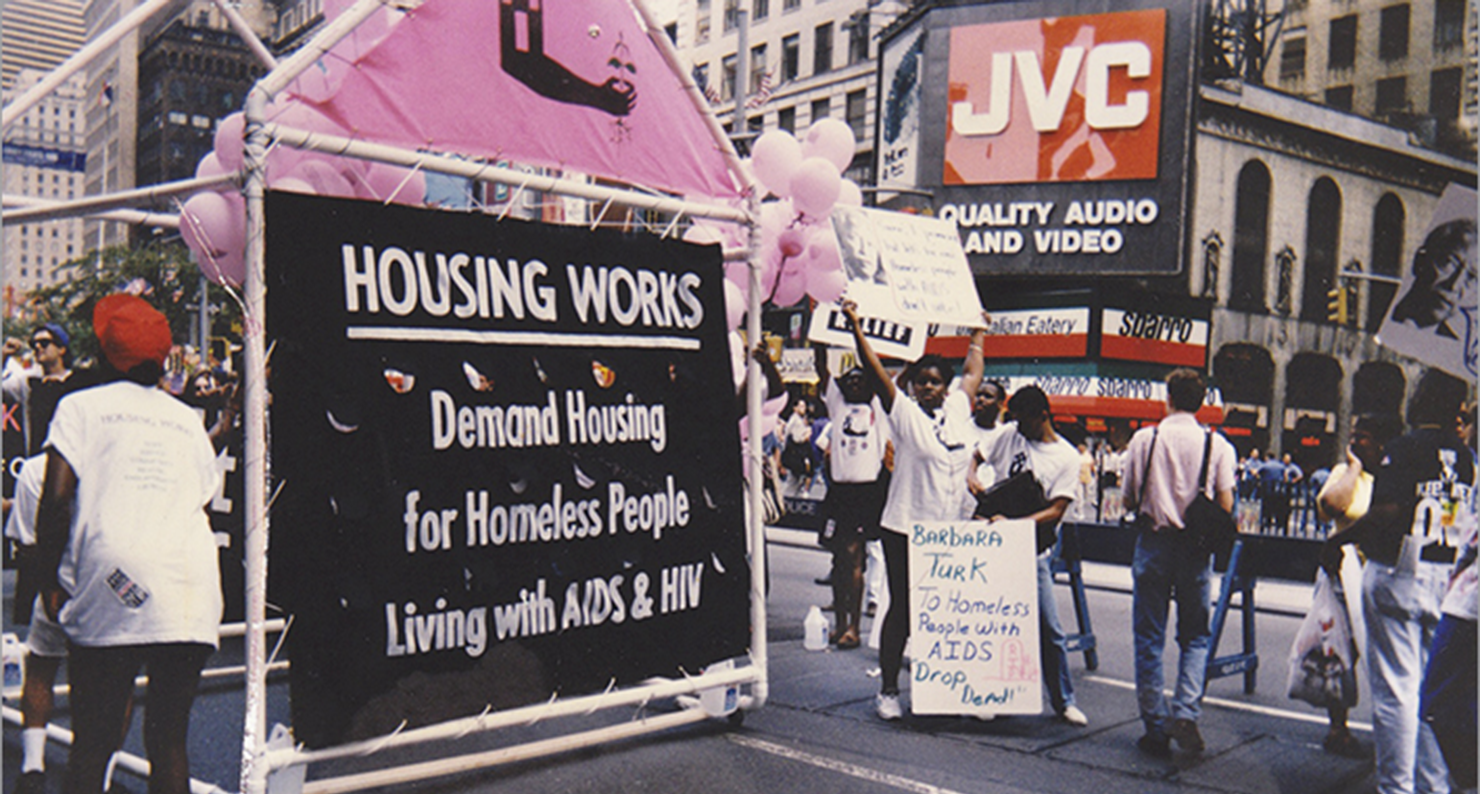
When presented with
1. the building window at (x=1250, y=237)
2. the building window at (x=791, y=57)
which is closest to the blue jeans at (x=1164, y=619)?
the building window at (x=1250, y=237)

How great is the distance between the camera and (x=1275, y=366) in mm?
35500

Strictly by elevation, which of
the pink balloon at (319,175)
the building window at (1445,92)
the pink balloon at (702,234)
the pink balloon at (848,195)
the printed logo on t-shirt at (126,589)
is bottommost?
the printed logo on t-shirt at (126,589)

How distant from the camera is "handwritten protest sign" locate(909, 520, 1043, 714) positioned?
6379 mm

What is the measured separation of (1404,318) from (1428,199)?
3906cm

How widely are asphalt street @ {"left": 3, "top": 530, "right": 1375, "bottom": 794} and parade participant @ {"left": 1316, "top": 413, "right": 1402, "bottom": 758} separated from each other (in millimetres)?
186

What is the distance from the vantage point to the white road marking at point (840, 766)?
5.26m

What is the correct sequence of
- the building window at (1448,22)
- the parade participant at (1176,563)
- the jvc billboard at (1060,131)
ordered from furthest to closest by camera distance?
the building window at (1448,22)
the jvc billboard at (1060,131)
the parade participant at (1176,563)

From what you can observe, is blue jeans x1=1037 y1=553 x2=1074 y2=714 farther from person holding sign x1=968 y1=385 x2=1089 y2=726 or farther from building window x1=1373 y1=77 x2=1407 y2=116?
building window x1=1373 y1=77 x2=1407 y2=116

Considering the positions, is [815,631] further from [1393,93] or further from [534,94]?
[1393,93]

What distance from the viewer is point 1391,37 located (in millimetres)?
38875

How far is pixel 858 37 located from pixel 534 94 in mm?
40276

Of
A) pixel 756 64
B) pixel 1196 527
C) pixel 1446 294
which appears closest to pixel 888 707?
pixel 1196 527

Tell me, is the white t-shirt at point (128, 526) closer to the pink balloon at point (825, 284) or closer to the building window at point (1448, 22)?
the pink balloon at point (825, 284)

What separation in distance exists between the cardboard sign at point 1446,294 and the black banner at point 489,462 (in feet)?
9.14
